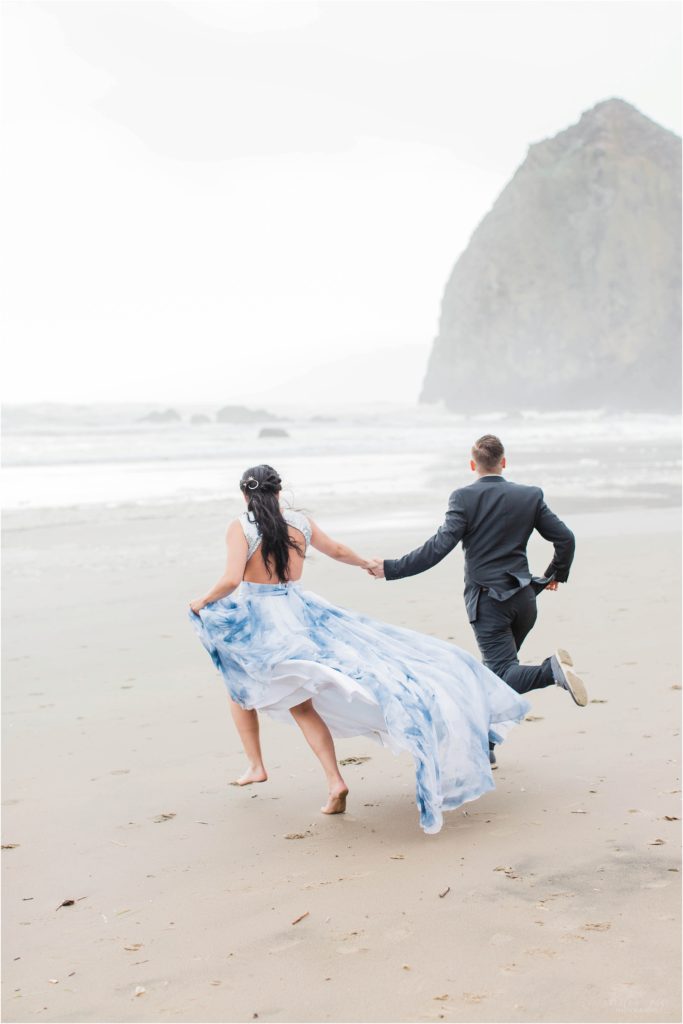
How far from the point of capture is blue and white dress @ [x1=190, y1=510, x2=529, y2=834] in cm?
441

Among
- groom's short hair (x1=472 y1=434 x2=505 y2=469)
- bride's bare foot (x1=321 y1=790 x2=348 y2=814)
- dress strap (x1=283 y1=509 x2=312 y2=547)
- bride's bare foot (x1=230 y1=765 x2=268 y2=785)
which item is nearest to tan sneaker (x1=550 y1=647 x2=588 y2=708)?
groom's short hair (x1=472 y1=434 x2=505 y2=469)

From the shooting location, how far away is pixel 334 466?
83.0 ft

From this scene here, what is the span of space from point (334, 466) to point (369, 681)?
20869 millimetres

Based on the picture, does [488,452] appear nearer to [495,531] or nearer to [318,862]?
[495,531]

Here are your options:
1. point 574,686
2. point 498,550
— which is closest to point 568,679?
point 574,686

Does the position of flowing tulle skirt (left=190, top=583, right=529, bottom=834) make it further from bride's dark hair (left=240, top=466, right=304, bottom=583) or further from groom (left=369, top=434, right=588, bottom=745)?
groom (left=369, top=434, right=588, bottom=745)

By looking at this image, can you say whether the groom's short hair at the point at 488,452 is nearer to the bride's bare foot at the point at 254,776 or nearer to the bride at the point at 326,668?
the bride at the point at 326,668

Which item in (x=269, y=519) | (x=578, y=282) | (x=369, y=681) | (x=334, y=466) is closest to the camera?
(x=369, y=681)

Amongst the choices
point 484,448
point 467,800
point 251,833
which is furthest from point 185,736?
point 484,448

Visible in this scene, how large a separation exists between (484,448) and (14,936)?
288cm

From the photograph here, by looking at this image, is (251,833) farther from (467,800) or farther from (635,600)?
(635,600)

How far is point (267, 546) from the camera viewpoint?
477cm

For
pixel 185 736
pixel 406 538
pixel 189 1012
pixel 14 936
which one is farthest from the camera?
pixel 406 538

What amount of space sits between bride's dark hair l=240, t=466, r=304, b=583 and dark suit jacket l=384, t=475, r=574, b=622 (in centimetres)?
66
